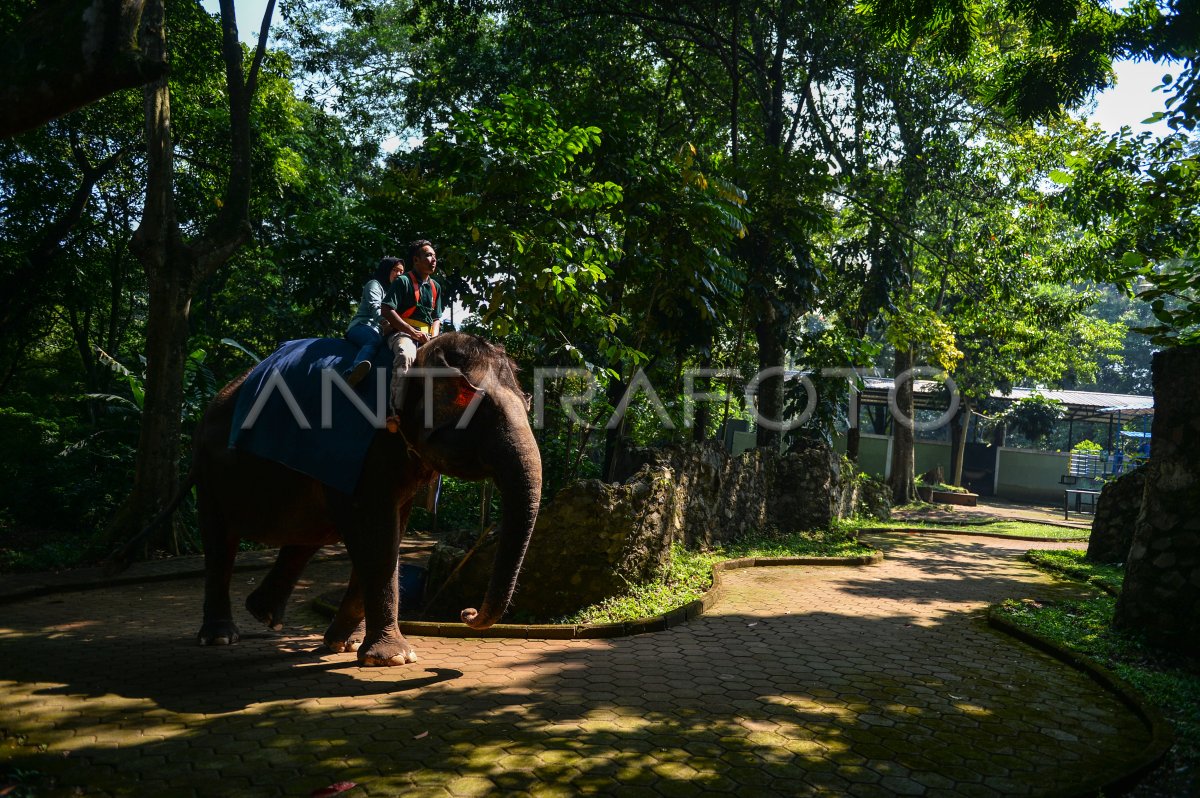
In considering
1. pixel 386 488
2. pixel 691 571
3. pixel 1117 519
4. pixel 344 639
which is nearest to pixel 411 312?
pixel 386 488

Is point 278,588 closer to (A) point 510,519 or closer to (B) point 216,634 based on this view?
(B) point 216,634

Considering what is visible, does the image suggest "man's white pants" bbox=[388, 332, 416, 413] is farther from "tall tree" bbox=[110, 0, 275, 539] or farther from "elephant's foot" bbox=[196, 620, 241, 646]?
"tall tree" bbox=[110, 0, 275, 539]

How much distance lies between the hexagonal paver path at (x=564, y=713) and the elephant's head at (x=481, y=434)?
0.90 m

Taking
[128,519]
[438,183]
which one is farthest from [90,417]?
[438,183]

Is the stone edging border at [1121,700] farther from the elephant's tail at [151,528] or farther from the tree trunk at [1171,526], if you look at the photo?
the elephant's tail at [151,528]

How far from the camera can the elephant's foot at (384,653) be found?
6043 mm

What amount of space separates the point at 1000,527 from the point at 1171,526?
13.0 m

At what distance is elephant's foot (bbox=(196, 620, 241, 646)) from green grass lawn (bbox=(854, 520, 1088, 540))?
12.9 m

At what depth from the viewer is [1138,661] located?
6812mm

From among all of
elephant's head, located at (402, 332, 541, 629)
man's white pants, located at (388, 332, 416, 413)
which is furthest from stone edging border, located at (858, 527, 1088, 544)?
man's white pants, located at (388, 332, 416, 413)

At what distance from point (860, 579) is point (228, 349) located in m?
14.2

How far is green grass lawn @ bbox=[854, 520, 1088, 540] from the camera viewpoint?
17562 millimetres

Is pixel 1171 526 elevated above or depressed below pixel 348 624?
above

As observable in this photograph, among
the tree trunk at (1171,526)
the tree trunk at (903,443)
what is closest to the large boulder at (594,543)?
the tree trunk at (1171,526)
